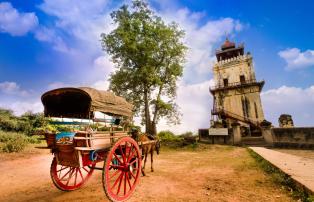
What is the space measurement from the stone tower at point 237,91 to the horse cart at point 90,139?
2632 centimetres

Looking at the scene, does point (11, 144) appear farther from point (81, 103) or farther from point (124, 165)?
point (124, 165)

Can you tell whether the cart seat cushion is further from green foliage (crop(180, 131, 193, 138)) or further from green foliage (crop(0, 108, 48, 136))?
green foliage (crop(180, 131, 193, 138))

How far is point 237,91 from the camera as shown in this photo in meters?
34.4

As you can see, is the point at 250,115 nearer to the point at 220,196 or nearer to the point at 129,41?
the point at 129,41

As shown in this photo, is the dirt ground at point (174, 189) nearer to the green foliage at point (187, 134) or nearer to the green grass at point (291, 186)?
the green grass at point (291, 186)

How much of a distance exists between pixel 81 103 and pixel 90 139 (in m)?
1.67

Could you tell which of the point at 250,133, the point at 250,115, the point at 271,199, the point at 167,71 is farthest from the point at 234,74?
the point at 271,199

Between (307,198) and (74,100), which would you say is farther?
(74,100)

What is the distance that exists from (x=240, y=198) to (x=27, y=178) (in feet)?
26.4

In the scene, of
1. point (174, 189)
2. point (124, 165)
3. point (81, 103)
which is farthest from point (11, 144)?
point (174, 189)

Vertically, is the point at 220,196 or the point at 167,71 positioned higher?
the point at 167,71

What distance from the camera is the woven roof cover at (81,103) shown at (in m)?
4.98

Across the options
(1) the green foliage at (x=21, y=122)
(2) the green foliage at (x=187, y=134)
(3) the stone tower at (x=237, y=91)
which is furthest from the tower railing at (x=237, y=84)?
(1) the green foliage at (x=21, y=122)

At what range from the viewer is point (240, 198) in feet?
16.1
